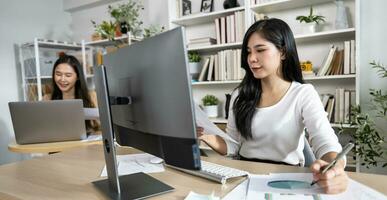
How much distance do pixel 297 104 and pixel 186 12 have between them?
2099 mm

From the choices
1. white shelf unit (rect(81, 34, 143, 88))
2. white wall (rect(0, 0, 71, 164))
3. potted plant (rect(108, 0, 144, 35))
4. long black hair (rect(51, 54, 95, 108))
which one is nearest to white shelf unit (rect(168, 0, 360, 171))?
potted plant (rect(108, 0, 144, 35))

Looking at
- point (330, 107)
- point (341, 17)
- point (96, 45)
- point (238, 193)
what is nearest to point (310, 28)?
point (341, 17)

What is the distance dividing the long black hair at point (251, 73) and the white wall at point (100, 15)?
→ 1883 mm

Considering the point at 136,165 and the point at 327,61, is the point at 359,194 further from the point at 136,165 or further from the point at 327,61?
the point at 327,61

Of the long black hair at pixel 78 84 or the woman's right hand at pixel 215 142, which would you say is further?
the long black hair at pixel 78 84

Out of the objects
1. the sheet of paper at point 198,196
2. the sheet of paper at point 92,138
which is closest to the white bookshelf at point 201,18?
the sheet of paper at point 92,138

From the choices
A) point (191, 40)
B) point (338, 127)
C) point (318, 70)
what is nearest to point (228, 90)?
point (191, 40)

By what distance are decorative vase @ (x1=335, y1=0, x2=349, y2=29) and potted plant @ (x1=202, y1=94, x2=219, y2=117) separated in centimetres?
126

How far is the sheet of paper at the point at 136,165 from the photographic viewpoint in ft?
3.32

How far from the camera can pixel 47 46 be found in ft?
11.3

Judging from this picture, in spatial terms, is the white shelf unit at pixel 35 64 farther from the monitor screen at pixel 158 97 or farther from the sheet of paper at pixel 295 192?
the sheet of paper at pixel 295 192

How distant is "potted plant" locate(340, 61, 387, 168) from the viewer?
2.03 metres

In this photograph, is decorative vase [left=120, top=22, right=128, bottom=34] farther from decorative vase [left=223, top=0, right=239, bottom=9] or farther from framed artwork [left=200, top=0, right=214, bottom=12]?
decorative vase [left=223, top=0, right=239, bottom=9]

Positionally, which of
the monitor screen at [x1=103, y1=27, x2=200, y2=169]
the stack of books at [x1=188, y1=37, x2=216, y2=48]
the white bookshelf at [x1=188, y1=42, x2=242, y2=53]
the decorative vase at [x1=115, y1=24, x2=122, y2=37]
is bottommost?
the monitor screen at [x1=103, y1=27, x2=200, y2=169]
